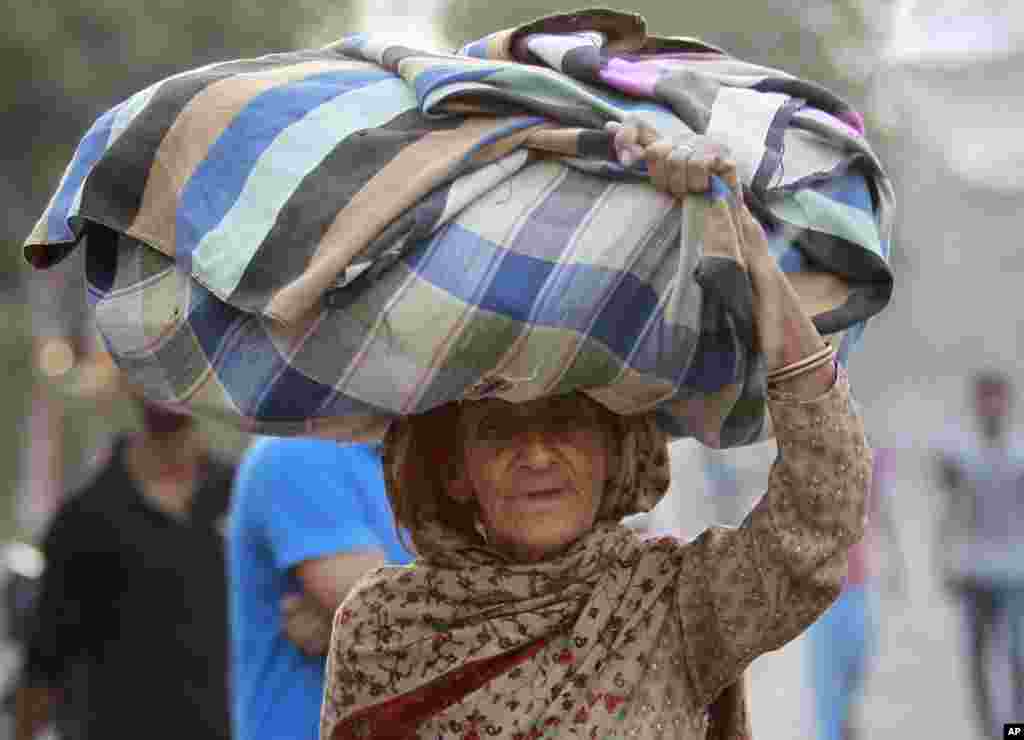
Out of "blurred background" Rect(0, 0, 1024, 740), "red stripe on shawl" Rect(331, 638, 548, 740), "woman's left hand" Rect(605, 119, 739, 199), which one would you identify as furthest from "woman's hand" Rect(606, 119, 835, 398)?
"blurred background" Rect(0, 0, 1024, 740)

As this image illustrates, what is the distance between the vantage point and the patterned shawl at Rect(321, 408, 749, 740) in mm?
3186

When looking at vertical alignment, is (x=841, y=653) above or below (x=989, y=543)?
above

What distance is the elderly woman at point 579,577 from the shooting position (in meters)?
3.04

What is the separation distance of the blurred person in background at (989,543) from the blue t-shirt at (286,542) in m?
6.62

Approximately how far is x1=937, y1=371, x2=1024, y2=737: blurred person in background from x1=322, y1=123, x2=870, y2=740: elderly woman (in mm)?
7663

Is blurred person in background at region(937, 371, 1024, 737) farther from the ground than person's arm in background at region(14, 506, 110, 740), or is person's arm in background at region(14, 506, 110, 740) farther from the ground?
person's arm in background at region(14, 506, 110, 740)

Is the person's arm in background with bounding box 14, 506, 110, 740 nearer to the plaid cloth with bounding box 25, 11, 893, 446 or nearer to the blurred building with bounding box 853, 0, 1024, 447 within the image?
the plaid cloth with bounding box 25, 11, 893, 446

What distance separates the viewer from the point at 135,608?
20.4 feet

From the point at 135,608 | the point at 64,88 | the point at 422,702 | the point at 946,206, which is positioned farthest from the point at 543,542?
the point at 64,88

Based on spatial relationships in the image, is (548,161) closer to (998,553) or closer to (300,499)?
(300,499)

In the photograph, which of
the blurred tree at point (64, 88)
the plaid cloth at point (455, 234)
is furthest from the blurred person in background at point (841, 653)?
the blurred tree at point (64, 88)

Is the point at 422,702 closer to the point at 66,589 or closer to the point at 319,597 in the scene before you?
the point at 319,597

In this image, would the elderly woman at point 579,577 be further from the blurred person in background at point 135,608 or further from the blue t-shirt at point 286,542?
the blurred person in background at point 135,608

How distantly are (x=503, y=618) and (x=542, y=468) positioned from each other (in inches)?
8.5
